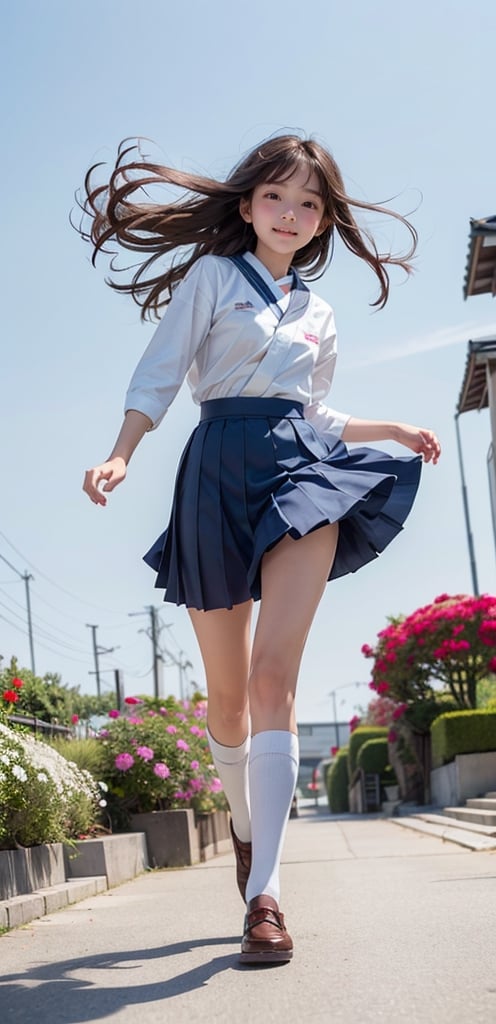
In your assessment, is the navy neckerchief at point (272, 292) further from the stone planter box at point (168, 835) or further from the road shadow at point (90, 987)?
the stone planter box at point (168, 835)

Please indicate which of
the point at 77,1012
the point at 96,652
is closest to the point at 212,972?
the point at 77,1012

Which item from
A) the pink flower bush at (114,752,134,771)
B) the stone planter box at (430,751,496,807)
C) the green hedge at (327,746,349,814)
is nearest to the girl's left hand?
the pink flower bush at (114,752,134,771)

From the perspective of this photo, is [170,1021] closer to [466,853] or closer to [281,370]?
[281,370]

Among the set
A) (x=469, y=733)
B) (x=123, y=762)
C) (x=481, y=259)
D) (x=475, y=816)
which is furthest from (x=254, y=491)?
(x=469, y=733)

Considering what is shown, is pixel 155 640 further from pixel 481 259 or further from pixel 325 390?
pixel 325 390

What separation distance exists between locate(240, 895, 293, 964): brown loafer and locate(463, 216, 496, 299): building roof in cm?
957

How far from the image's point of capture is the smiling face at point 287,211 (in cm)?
351

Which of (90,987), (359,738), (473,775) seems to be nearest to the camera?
(90,987)

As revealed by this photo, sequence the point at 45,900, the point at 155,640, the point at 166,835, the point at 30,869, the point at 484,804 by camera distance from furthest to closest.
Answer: the point at 155,640 → the point at 484,804 → the point at 166,835 → the point at 30,869 → the point at 45,900

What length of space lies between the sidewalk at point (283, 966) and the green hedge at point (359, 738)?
2838cm

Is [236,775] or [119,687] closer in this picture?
[236,775]

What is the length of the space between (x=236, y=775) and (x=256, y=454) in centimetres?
98

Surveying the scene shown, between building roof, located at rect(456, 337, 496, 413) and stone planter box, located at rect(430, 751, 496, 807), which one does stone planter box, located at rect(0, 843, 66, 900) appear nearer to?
building roof, located at rect(456, 337, 496, 413)

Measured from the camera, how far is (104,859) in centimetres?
592
